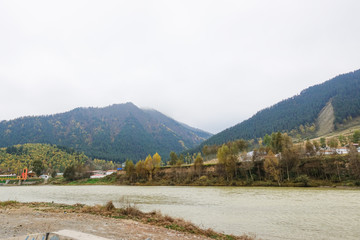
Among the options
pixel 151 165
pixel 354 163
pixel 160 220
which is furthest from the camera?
pixel 151 165

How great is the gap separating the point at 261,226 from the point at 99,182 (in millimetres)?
120626

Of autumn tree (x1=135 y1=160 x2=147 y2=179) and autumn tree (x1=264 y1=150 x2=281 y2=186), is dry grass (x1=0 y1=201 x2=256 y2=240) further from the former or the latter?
autumn tree (x1=135 y1=160 x2=147 y2=179)

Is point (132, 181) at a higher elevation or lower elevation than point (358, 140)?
lower

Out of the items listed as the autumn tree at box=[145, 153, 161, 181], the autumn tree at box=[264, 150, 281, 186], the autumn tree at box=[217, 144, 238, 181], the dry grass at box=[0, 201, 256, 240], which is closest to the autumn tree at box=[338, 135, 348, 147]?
the autumn tree at box=[264, 150, 281, 186]

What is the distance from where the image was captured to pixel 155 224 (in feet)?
57.3

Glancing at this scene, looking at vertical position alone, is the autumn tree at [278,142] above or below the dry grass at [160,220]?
above

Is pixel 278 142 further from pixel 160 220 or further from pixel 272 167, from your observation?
pixel 160 220

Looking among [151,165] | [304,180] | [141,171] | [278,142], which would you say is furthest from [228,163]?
[141,171]

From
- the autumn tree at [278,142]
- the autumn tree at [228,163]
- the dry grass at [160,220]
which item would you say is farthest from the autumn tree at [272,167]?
the dry grass at [160,220]

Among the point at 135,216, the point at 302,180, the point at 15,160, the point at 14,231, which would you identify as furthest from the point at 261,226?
the point at 15,160

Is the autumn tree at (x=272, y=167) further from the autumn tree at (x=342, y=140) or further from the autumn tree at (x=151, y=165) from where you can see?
the autumn tree at (x=342, y=140)

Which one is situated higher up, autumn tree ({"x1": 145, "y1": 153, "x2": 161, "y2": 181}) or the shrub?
autumn tree ({"x1": 145, "y1": 153, "x2": 161, "y2": 181})

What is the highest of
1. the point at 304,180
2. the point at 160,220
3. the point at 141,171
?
the point at 141,171

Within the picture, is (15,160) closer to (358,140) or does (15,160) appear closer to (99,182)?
(99,182)
